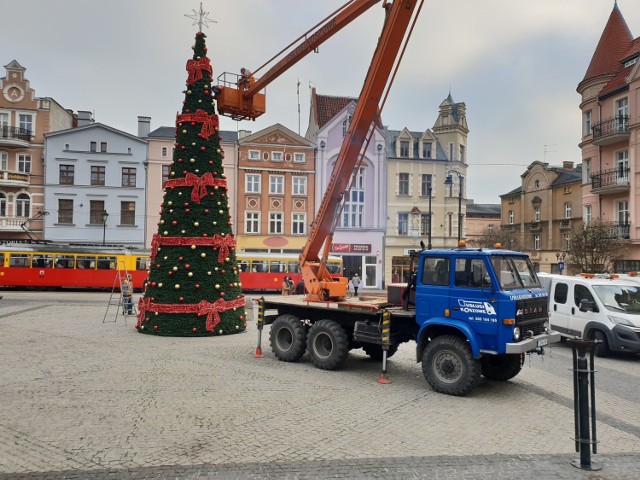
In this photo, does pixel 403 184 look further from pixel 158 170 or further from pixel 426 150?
pixel 158 170

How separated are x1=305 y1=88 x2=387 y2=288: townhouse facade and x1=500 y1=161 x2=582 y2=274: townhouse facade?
13.9 meters

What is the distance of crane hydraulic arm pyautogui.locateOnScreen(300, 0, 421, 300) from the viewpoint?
1067 cm

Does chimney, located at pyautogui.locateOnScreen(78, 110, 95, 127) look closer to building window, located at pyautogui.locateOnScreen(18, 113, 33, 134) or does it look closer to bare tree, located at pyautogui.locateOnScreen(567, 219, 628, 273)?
building window, located at pyautogui.locateOnScreen(18, 113, 33, 134)

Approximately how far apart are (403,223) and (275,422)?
37.0m

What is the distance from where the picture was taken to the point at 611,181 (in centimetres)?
2975

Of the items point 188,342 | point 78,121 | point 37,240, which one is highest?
point 78,121

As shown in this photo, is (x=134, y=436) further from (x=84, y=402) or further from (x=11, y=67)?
(x=11, y=67)

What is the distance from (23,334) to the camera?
1407 centimetres

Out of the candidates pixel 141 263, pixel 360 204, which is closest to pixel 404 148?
pixel 360 204

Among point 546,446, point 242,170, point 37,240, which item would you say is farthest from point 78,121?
point 546,446

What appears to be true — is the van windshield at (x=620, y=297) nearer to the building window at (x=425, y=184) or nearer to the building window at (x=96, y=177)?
the building window at (x=425, y=184)

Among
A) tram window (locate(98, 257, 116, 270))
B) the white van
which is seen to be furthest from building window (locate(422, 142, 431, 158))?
the white van

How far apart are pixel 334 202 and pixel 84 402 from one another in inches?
279

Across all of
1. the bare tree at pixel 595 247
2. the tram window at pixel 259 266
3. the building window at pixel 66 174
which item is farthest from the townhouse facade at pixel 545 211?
the building window at pixel 66 174
